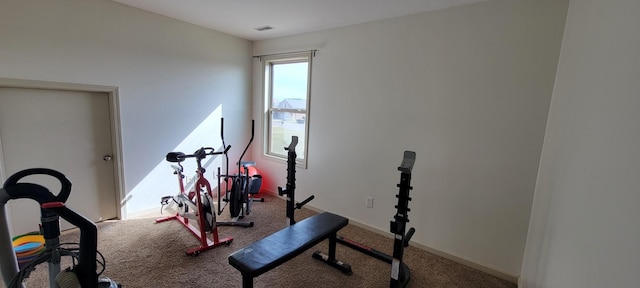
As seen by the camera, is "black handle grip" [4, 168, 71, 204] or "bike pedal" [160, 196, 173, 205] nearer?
"black handle grip" [4, 168, 71, 204]

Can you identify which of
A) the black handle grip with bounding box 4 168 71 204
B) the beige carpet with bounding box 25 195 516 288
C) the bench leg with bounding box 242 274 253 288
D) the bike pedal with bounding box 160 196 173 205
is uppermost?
the black handle grip with bounding box 4 168 71 204

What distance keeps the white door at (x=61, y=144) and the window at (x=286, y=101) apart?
212cm

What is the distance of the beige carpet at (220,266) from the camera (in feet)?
7.54

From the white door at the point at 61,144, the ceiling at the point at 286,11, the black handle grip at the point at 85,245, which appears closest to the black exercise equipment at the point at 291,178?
the ceiling at the point at 286,11

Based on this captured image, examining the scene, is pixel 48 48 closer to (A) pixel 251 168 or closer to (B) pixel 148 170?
(B) pixel 148 170

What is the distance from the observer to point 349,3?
2.58 metres

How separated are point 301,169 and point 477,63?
2.58 m

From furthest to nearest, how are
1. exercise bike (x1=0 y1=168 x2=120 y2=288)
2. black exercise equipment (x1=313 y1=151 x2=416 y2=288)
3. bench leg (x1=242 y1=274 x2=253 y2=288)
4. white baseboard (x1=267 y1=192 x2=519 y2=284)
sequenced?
1. white baseboard (x1=267 y1=192 x2=519 y2=284)
2. black exercise equipment (x1=313 y1=151 x2=416 y2=288)
3. bench leg (x1=242 y1=274 x2=253 y2=288)
4. exercise bike (x1=0 y1=168 x2=120 y2=288)

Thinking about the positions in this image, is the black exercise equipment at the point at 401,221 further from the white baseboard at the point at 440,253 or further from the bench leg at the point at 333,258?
the white baseboard at the point at 440,253

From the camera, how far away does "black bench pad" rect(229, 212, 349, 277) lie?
1.77 m

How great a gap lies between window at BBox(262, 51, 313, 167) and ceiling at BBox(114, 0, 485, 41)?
54 centimetres

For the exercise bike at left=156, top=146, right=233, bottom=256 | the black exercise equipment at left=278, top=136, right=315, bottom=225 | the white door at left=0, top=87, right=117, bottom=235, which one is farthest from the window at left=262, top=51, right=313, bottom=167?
the white door at left=0, top=87, right=117, bottom=235

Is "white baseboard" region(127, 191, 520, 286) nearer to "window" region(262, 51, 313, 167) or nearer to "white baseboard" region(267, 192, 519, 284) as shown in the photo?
"white baseboard" region(267, 192, 519, 284)

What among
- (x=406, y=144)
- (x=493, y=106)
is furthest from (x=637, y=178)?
(x=406, y=144)
